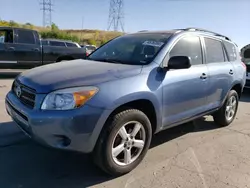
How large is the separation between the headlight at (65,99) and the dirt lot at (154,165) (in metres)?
0.79

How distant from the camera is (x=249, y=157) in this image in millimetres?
4086

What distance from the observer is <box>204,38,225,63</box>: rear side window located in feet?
15.6

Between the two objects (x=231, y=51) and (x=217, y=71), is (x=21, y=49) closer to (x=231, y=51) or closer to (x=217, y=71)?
(x=231, y=51)

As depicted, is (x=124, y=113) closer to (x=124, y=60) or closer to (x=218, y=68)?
(x=124, y=60)

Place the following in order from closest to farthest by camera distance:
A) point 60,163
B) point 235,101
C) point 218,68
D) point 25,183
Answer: point 25,183
point 60,163
point 218,68
point 235,101

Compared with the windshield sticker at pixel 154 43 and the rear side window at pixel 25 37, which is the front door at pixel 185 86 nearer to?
the windshield sticker at pixel 154 43

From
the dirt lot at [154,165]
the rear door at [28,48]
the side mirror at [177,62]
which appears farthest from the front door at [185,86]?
the rear door at [28,48]

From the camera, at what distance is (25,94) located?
321cm

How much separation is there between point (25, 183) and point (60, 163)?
596 millimetres

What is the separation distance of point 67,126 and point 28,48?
841 cm

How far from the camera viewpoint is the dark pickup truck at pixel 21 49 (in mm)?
10094

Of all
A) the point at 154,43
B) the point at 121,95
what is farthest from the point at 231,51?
the point at 121,95

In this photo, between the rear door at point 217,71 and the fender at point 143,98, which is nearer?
the fender at point 143,98

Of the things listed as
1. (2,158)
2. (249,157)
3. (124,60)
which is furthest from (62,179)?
(249,157)
